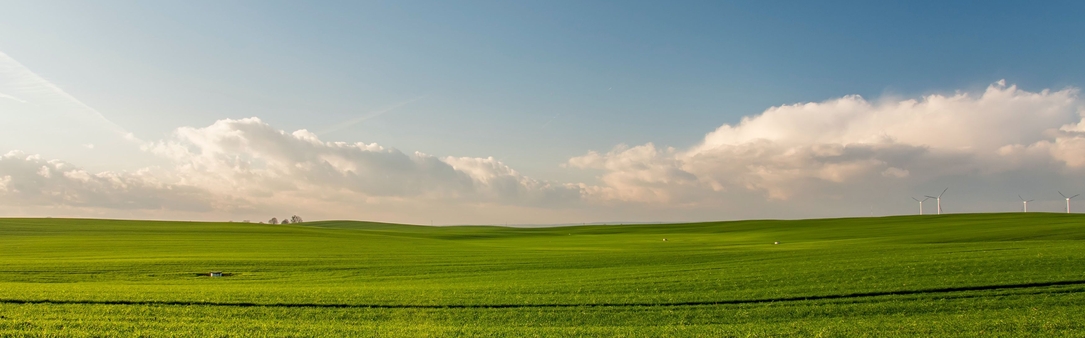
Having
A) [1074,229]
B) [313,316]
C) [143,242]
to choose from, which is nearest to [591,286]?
[313,316]

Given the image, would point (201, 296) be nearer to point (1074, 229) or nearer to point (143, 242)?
point (143, 242)

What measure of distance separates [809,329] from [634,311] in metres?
4.29

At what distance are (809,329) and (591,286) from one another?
748 cm

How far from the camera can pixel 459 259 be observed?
3066cm

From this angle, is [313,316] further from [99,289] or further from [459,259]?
[459,259]

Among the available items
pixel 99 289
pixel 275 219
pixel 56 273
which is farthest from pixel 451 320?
pixel 275 219

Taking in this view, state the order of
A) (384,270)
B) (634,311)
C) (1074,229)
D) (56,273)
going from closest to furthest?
(634,311) < (56,273) < (384,270) < (1074,229)

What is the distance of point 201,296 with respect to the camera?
1662 cm

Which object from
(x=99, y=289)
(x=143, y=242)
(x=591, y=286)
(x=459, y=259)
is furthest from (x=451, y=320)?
(x=143, y=242)

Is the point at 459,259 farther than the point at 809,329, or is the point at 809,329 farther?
the point at 459,259

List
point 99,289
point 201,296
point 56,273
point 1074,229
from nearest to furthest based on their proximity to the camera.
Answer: point 201,296 < point 99,289 < point 56,273 < point 1074,229

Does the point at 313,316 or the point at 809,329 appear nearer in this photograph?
the point at 809,329

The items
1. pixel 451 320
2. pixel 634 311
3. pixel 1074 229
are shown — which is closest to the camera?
pixel 451 320

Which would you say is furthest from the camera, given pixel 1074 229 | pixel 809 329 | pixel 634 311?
pixel 1074 229
